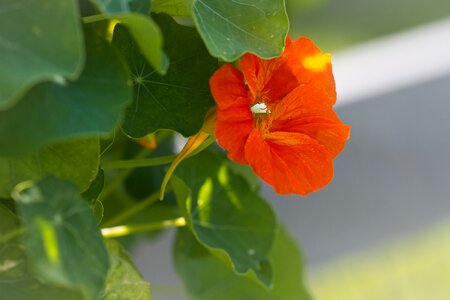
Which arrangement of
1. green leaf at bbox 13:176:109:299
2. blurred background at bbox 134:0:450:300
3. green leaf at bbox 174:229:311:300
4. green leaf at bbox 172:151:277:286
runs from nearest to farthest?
green leaf at bbox 13:176:109:299 → green leaf at bbox 172:151:277:286 → green leaf at bbox 174:229:311:300 → blurred background at bbox 134:0:450:300

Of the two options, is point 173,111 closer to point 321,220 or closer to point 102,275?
point 102,275

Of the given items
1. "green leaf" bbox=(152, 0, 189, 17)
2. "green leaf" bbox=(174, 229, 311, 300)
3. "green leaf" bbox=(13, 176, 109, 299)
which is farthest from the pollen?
"green leaf" bbox=(174, 229, 311, 300)

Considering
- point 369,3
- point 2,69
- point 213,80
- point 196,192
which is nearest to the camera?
point 2,69

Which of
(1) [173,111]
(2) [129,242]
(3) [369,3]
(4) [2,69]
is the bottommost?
(3) [369,3]

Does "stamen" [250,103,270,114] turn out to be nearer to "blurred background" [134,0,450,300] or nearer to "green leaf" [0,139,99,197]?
"green leaf" [0,139,99,197]

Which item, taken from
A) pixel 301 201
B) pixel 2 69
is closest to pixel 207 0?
pixel 2 69

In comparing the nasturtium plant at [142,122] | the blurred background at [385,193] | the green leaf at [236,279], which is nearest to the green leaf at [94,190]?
the nasturtium plant at [142,122]

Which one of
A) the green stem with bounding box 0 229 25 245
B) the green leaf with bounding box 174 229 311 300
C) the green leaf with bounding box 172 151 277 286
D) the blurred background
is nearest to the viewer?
the green stem with bounding box 0 229 25 245
